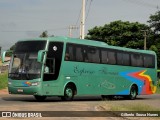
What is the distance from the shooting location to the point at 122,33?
81.4 meters

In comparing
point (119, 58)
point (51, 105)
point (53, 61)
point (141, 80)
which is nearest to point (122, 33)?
point (141, 80)

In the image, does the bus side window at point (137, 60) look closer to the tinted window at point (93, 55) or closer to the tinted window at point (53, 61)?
the tinted window at point (93, 55)

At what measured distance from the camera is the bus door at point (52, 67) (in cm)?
2300

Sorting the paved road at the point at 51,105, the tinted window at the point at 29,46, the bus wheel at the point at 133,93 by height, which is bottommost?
the paved road at the point at 51,105

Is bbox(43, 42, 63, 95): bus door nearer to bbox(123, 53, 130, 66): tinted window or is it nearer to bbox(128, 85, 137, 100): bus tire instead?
bbox(123, 53, 130, 66): tinted window

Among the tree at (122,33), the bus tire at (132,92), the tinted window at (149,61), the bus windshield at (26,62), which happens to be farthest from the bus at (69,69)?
the tree at (122,33)

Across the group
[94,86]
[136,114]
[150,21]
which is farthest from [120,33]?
[136,114]

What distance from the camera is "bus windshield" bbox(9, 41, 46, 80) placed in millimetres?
22750

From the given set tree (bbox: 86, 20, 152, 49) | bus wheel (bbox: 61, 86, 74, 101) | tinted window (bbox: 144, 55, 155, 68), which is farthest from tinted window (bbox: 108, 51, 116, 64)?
tree (bbox: 86, 20, 152, 49)

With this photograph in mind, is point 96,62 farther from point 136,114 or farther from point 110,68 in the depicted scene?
point 136,114

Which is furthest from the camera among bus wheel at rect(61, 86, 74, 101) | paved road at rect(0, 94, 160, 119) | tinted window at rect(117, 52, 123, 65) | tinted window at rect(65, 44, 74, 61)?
tinted window at rect(117, 52, 123, 65)

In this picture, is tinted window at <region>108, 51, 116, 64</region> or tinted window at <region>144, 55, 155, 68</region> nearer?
tinted window at <region>108, 51, 116, 64</region>

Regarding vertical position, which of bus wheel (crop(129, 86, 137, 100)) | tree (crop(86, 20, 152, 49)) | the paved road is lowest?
the paved road

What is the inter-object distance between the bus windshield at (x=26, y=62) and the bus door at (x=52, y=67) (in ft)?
1.51
